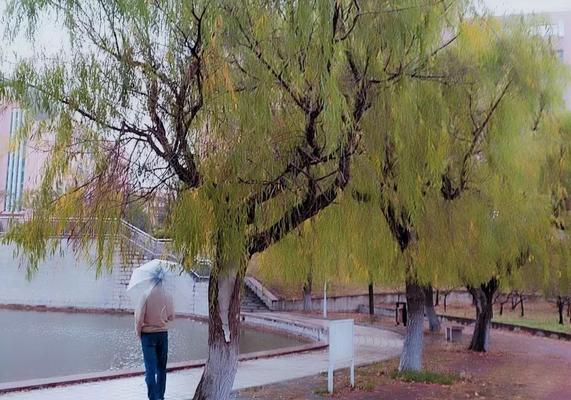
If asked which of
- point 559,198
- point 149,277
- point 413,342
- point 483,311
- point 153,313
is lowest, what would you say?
point 413,342

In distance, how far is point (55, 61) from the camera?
191 inches

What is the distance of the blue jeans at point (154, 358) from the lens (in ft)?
19.9

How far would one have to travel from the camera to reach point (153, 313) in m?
6.05

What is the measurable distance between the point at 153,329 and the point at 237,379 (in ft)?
10.6

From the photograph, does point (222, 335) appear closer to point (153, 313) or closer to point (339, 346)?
point (153, 313)

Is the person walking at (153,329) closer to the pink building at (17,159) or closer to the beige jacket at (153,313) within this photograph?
the beige jacket at (153,313)

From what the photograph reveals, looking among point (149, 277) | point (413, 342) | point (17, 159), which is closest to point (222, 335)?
point (149, 277)

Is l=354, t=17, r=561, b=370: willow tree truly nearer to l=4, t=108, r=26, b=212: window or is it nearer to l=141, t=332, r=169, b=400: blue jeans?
l=141, t=332, r=169, b=400: blue jeans

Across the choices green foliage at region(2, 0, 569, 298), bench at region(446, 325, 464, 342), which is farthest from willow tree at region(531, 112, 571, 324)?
green foliage at region(2, 0, 569, 298)

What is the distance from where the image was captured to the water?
35.1ft

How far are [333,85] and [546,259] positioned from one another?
8642mm

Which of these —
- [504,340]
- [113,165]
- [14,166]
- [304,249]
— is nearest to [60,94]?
[113,165]

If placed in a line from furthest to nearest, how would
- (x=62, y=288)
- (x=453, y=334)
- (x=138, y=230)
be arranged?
A: (x=62, y=288)
(x=453, y=334)
(x=138, y=230)

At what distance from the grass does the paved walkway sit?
4.34 ft
